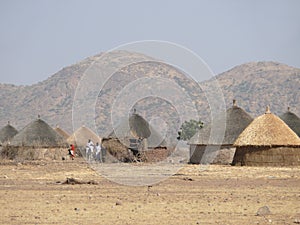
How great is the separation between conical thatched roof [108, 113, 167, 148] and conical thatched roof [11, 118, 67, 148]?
5.95 m

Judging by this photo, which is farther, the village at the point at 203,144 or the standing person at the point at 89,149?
the standing person at the point at 89,149

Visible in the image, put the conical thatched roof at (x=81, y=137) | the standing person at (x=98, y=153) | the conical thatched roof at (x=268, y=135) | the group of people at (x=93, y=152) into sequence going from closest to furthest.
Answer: the conical thatched roof at (x=268, y=135)
the standing person at (x=98, y=153)
the group of people at (x=93, y=152)
the conical thatched roof at (x=81, y=137)

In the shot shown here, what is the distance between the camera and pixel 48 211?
→ 1256 cm

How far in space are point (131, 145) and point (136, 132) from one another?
250 centimetres

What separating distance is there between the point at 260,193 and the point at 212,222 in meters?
5.83

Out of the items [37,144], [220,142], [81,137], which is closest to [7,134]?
[81,137]

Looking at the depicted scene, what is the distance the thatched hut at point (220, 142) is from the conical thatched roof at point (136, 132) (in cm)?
420

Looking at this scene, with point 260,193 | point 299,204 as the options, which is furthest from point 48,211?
point 260,193

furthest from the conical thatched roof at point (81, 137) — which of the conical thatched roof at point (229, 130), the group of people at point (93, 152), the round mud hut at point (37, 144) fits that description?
the conical thatched roof at point (229, 130)

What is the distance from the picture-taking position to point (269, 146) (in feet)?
105

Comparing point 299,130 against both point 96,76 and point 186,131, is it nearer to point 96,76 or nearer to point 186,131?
point 96,76

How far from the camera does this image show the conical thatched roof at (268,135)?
105 ft

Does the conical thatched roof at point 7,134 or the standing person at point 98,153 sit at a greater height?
the conical thatched roof at point 7,134

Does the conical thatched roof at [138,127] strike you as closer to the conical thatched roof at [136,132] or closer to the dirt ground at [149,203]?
the conical thatched roof at [136,132]
